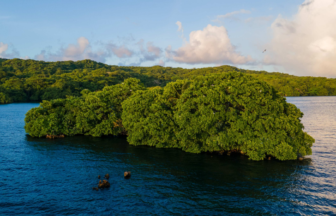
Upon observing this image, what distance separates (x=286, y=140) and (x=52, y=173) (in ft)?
140

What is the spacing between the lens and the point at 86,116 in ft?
226

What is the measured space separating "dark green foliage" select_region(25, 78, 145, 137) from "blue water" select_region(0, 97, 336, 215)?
45.0 ft

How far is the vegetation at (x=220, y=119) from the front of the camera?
46750mm

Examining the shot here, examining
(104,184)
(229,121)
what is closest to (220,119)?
(229,121)

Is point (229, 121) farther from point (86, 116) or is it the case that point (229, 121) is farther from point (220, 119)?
point (86, 116)

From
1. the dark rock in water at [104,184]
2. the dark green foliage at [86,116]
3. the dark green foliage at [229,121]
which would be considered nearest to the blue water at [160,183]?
the dark rock in water at [104,184]

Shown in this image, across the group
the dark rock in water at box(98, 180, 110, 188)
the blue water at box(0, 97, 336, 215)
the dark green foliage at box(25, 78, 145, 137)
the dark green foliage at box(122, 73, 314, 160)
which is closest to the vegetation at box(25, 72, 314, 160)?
the dark green foliage at box(122, 73, 314, 160)

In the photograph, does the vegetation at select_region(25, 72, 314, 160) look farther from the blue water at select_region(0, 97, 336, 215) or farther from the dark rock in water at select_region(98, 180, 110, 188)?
the dark rock in water at select_region(98, 180, 110, 188)

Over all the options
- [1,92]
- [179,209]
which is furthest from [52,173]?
[1,92]

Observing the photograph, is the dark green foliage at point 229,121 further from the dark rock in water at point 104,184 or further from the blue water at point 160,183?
the dark rock in water at point 104,184

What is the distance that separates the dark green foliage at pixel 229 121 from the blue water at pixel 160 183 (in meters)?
2.69

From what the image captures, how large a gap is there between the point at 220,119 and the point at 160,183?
63.7ft

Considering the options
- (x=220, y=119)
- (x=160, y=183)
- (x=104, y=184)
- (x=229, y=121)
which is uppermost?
(x=220, y=119)

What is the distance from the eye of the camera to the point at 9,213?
2838 cm
